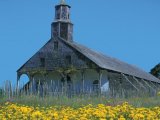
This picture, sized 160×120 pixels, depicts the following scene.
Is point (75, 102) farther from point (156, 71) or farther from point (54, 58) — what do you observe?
point (156, 71)

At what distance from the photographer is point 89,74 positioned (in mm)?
38812

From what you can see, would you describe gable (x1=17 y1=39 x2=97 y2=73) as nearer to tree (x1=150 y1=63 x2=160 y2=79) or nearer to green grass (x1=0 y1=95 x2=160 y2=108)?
green grass (x1=0 y1=95 x2=160 y2=108)

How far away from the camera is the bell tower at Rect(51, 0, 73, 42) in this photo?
41688 millimetres

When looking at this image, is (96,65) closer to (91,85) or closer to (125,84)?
(91,85)

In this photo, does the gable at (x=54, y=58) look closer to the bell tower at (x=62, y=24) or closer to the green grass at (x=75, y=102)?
the bell tower at (x=62, y=24)

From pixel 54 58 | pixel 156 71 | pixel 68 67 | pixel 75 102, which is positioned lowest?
pixel 75 102

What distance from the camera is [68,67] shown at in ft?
127

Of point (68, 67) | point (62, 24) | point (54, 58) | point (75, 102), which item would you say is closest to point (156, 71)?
point (62, 24)

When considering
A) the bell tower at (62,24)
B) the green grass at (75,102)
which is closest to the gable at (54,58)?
the bell tower at (62,24)

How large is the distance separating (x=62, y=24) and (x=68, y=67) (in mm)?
5709

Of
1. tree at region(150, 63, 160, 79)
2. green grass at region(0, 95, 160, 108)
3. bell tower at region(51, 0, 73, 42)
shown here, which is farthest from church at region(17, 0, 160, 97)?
tree at region(150, 63, 160, 79)

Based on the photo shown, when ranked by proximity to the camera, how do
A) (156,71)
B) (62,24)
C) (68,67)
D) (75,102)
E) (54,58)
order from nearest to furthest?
(75,102) → (68,67) → (54,58) → (62,24) → (156,71)

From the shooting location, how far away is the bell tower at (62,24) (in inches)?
1641

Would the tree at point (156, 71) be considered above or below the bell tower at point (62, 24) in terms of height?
below
